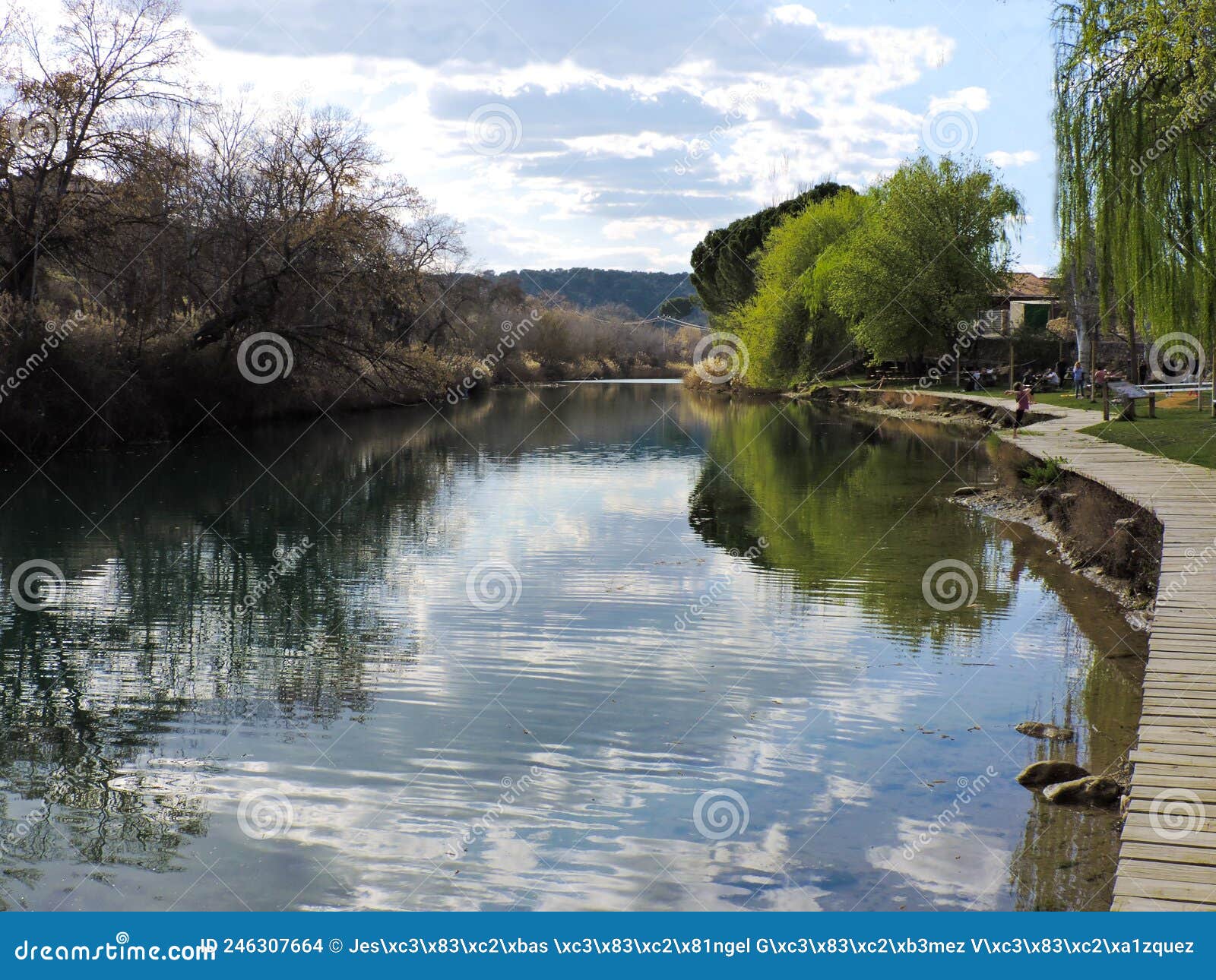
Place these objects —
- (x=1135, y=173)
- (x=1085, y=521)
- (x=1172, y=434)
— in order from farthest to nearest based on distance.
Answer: (x=1172, y=434) < (x=1135, y=173) < (x=1085, y=521)

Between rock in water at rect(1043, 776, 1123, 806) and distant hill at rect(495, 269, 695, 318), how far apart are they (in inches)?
5425

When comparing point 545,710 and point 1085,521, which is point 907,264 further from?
point 545,710

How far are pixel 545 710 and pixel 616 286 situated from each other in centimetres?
15769

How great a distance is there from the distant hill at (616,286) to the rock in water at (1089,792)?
138 m

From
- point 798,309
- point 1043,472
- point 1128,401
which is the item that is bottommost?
point 1043,472

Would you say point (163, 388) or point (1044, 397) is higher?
point (163, 388)

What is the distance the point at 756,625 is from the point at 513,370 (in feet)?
224

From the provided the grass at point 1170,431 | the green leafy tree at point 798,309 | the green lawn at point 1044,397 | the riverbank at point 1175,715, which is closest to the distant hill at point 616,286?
the green leafy tree at point 798,309

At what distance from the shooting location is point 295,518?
20141mm

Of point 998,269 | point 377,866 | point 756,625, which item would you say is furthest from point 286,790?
point 998,269

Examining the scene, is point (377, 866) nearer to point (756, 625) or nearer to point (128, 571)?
point (756, 625)

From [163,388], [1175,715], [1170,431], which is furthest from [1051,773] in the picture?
[163,388]

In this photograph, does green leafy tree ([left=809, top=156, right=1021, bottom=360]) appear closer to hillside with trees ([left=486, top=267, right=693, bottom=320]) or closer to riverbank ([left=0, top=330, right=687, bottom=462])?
riverbank ([left=0, top=330, right=687, bottom=462])

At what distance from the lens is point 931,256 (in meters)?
49.5
